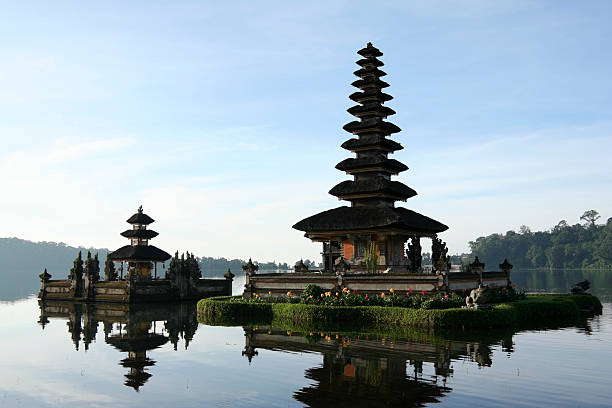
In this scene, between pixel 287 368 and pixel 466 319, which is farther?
pixel 466 319

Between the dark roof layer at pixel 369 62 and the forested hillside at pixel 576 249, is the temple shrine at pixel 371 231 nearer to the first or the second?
the dark roof layer at pixel 369 62

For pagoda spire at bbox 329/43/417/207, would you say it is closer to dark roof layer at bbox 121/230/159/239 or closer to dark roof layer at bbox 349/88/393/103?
dark roof layer at bbox 349/88/393/103

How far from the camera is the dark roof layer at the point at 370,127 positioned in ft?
154

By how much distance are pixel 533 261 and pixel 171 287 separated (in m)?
169

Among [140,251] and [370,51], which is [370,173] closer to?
[370,51]

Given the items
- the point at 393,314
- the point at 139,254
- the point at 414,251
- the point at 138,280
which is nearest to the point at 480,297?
the point at 393,314

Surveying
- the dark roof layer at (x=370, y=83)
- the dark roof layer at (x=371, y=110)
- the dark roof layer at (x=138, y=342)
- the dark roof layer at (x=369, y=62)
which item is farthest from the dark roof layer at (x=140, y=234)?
the dark roof layer at (x=138, y=342)

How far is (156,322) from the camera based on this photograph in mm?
37156

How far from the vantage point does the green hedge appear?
93.5ft

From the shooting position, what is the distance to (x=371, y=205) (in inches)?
1777

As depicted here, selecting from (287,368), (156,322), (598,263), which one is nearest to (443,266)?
(287,368)

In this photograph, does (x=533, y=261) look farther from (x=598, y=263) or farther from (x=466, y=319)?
(x=466, y=319)

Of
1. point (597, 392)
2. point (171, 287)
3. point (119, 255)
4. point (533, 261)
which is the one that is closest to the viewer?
point (597, 392)

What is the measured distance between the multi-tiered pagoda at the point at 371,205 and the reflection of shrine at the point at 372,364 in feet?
48.5
